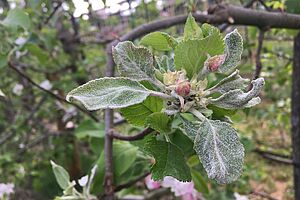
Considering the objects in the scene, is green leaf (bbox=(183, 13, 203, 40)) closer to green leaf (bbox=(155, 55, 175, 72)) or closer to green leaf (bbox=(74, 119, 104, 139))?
green leaf (bbox=(155, 55, 175, 72))

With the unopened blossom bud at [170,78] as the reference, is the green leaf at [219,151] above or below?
below

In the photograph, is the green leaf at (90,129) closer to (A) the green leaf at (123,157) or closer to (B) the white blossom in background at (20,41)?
(A) the green leaf at (123,157)

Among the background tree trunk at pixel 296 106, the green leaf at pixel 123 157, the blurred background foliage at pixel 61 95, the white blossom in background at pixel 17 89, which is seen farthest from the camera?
the white blossom in background at pixel 17 89

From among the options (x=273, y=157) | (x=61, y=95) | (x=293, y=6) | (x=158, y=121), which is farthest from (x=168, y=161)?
(x=61, y=95)

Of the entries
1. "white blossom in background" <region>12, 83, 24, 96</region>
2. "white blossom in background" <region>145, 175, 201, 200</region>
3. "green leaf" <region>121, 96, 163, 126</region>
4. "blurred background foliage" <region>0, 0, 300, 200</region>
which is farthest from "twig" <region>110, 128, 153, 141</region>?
"white blossom in background" <region>12, 83, 24, 96</region>

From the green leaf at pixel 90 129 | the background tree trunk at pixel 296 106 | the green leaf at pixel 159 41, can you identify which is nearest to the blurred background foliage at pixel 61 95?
the background tree trunk at pixel 296 106

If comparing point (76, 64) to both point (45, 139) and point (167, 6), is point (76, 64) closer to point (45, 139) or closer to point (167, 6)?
point (45, 139)

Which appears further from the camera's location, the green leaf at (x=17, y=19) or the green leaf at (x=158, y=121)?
the green leaf at (x=17, y=19)
